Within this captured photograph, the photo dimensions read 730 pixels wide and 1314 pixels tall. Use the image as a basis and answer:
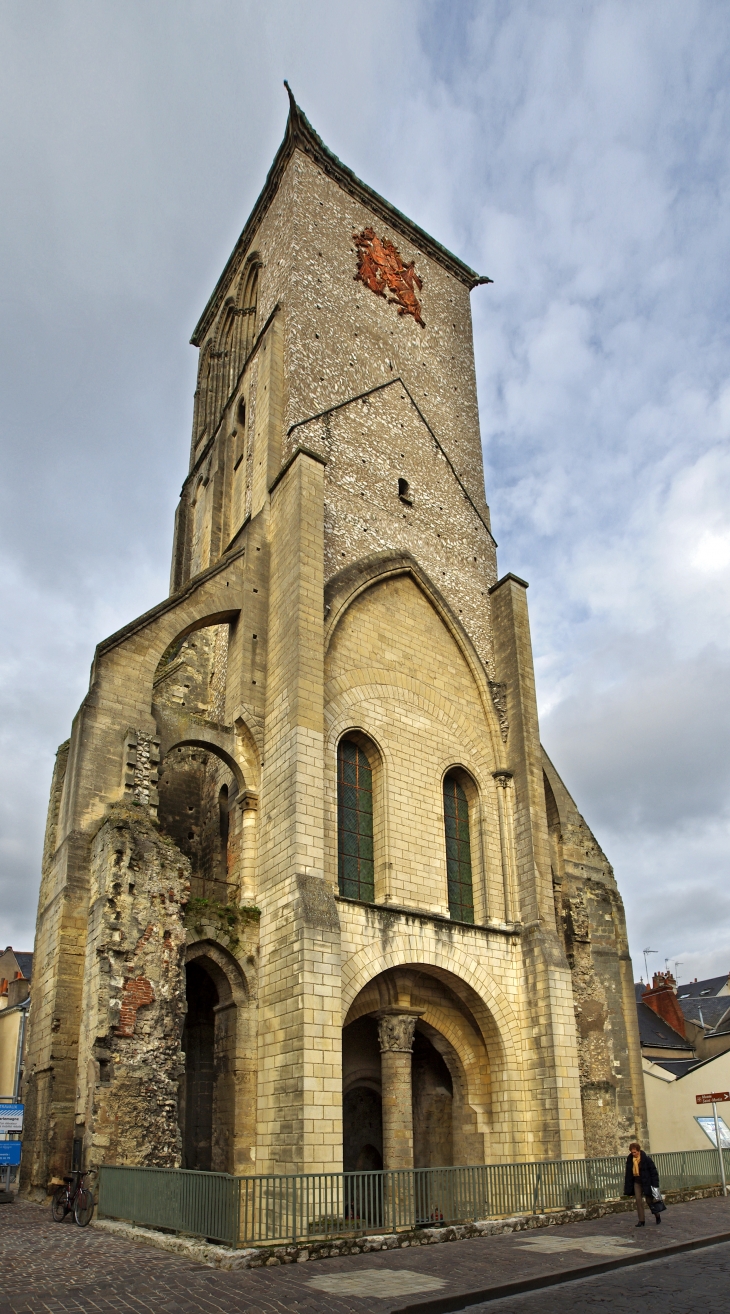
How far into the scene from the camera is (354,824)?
15.2 metres

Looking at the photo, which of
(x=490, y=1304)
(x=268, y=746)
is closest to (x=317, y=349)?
(x=268, y=746)

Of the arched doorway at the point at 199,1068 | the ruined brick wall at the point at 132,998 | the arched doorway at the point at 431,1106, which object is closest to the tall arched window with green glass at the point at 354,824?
the arched doorway at the point at 199,1068

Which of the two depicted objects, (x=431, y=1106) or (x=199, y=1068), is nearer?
(x=199, y=1068)

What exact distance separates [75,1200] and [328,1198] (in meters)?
2.95

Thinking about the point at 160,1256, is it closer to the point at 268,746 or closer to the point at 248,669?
the point at 268,746

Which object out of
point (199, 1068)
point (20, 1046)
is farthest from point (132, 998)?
point (20, 1046)

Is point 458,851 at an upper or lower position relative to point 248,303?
lower

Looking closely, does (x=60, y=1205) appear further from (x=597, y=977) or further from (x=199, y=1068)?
(x=597, y=977)

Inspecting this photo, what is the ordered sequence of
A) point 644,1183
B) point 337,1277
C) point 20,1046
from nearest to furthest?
point 337,1277 → point 644,1183 → point 20,1046

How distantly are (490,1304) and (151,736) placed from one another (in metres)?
9.00

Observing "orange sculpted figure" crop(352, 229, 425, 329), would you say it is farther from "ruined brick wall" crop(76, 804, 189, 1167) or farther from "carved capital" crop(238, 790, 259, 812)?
"ruined brick wall" crop(76, 804, 189, 1167)

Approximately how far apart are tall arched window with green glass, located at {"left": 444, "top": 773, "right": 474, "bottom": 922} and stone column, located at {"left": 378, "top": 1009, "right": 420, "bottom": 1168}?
7.25 feet

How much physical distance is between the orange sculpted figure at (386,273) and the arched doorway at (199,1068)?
52.2ft

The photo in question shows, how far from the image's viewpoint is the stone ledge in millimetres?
8039
